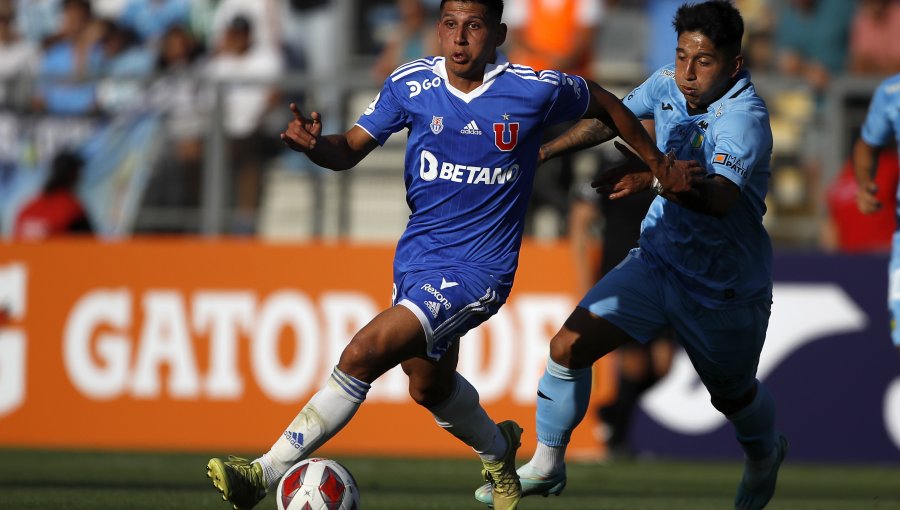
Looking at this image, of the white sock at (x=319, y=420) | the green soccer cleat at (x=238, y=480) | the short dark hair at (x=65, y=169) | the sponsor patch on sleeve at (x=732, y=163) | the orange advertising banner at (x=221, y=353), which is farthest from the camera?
the short dark hair at (x=65, y=169)

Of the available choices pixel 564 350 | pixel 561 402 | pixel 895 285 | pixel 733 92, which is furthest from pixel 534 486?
pixel 895 285

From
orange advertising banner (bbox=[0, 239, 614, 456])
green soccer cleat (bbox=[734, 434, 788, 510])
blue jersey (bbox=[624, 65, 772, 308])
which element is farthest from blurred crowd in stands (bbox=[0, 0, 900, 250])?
blue jersey (bbox=[624, 65, 772, 308])

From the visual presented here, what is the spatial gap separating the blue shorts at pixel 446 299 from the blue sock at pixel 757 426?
1648 millimetres

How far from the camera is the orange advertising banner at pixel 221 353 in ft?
42.0

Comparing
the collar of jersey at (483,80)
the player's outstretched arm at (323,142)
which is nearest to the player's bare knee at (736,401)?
the collar of jersey at (483,80)

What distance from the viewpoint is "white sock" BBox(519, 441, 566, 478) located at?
7.65 metres

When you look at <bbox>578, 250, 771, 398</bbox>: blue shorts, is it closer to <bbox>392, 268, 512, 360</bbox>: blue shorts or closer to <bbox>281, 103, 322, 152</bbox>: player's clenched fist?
<bbox>392, 268, 512, 360</bbox>: blue shorts

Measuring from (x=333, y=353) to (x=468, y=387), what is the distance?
215 inches

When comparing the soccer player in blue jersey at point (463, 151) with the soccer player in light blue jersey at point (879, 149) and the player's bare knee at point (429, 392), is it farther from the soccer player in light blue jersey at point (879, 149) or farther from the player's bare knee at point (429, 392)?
the soccer player in light blue jersey at point (879, 149)

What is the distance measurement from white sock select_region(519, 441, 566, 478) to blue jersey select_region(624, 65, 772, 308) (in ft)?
3.61

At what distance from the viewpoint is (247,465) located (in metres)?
6.40

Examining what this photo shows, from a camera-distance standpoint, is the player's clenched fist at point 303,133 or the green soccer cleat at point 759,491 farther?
the green soccer cleat at point 759,491

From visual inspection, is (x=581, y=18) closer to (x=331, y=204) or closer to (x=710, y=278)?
(x=331, y=204)

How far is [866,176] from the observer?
940 centimetres
